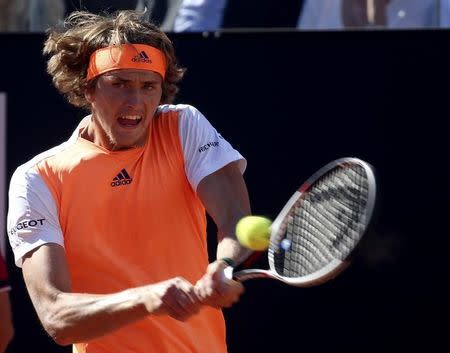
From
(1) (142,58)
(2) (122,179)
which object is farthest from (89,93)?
(2) (122,179)

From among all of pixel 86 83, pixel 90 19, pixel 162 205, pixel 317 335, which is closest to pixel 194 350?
pixel 162 205

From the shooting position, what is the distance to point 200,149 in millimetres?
3346

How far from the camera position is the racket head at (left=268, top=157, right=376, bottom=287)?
111 inches

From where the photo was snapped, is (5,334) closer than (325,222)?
No

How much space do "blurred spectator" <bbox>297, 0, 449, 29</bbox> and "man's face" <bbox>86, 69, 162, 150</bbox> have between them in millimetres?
2013

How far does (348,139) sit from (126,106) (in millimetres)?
2103

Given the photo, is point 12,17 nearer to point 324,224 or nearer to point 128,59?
point 128,59

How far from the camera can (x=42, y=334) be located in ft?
17.4

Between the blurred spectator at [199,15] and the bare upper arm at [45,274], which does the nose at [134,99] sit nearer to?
the bare upper arm at [45,274]

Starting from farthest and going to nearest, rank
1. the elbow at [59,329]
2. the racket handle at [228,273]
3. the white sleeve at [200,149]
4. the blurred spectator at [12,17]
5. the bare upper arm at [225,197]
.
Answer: the blurred spectator at [12,17], the white sleeve at [200,149], the bare upper arm at [225,197], the elbow at [59,329], the racket handle at [228,273]

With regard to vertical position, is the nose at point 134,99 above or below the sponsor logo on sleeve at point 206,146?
above

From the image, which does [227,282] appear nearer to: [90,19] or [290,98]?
[90,19]

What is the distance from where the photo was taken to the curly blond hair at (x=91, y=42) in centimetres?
354

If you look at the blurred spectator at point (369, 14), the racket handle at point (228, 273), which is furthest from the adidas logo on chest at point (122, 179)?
the blurred spectator at point (369, 14)
